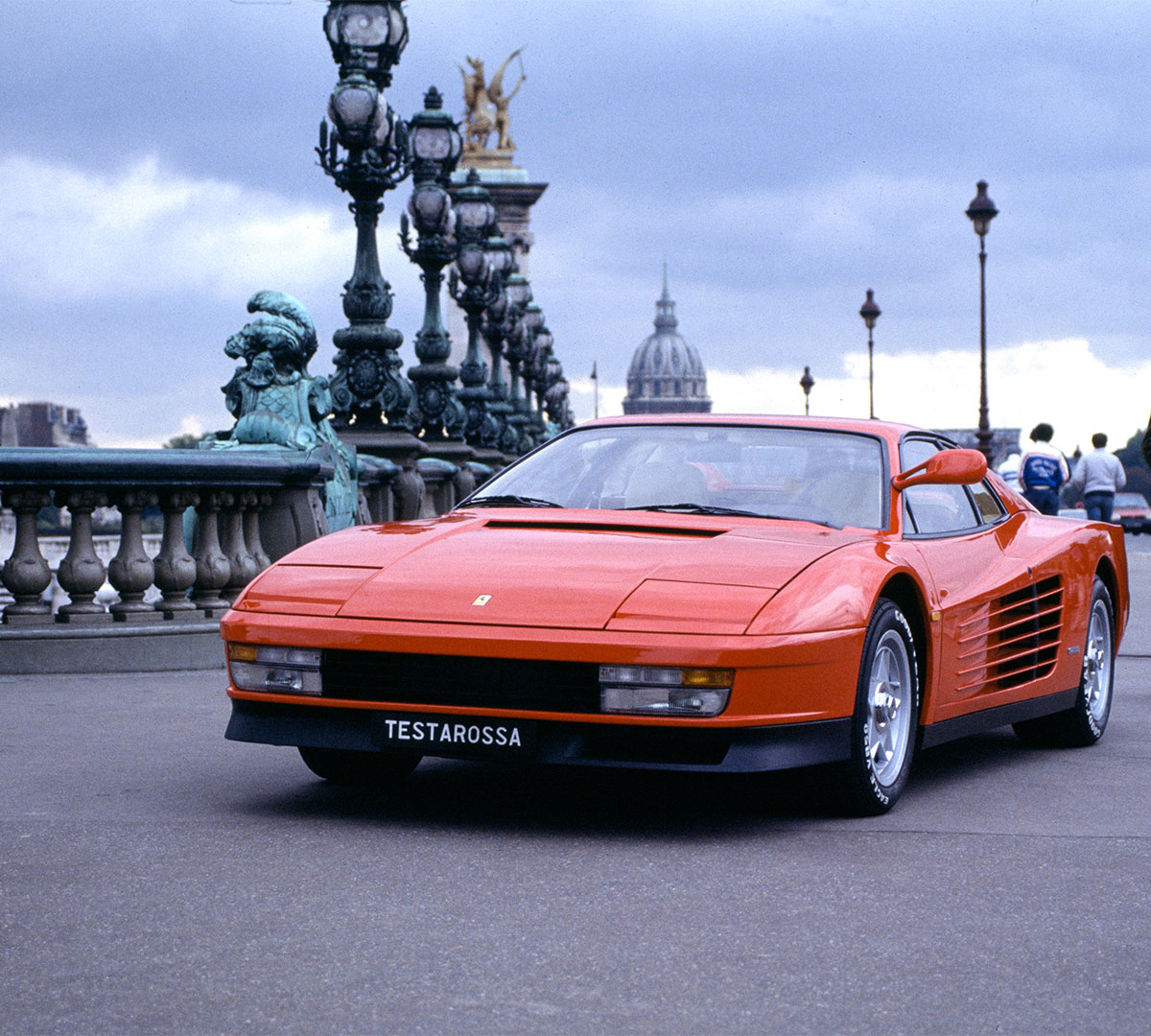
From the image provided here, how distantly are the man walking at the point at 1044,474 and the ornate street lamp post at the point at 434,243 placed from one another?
634cm

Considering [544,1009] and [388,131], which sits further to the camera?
[388,131]

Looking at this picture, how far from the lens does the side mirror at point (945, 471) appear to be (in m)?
6.48

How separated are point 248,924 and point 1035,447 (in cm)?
1793

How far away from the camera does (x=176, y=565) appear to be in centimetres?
1038

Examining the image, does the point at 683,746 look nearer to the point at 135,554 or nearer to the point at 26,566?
the point at 135,554

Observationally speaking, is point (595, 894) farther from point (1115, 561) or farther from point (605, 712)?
point (1115, 561)

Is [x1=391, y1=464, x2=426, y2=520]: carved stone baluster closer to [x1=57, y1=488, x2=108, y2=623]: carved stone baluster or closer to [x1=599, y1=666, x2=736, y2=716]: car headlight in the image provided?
[x1=57, y1=488, x2=108, y2=623]: carved stone baluster

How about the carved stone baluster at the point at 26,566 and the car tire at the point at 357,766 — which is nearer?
the car tire at the point at 357,766

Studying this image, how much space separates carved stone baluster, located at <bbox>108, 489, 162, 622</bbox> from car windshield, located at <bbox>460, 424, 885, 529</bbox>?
3.59 m

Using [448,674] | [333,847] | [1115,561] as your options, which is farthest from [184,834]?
[1115,561]

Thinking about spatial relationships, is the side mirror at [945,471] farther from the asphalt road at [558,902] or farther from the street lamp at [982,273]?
the street lamp at [982,273]

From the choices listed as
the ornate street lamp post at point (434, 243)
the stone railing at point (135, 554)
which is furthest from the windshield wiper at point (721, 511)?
the ornate street lamp post at point (434, 243)

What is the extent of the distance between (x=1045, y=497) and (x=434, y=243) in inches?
269

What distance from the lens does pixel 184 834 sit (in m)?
5.50
